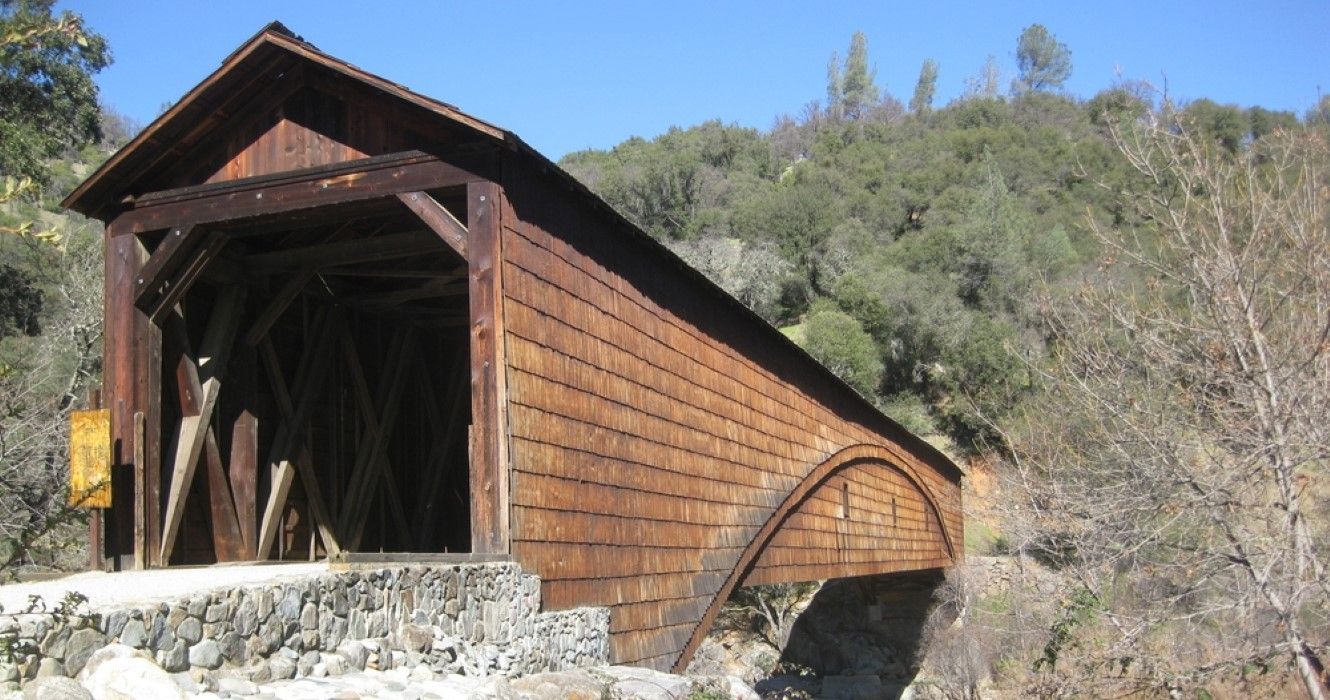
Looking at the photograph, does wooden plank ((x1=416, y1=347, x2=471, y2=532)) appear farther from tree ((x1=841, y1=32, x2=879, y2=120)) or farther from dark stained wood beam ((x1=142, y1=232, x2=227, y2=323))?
tree ((x1=841, y1=32, x2=879, y2=120))

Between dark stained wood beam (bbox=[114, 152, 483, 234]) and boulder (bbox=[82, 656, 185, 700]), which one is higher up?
dark stained wood beam (bbox=[114, 152, 483, 234])

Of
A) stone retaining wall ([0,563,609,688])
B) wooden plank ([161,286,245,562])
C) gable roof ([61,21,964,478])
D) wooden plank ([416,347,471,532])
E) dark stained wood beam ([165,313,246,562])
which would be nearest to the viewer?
stone retaining wall ([0,563,609,688])

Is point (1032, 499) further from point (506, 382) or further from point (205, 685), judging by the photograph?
point (205, 685)

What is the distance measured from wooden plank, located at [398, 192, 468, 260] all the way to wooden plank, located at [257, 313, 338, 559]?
4294 mm

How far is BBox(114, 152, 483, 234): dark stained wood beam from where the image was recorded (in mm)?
9125

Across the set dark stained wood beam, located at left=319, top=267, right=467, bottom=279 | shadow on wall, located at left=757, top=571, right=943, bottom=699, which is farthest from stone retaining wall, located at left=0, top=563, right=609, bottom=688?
shadow on wall, located at left=757, top=571, right=943, bottom=699

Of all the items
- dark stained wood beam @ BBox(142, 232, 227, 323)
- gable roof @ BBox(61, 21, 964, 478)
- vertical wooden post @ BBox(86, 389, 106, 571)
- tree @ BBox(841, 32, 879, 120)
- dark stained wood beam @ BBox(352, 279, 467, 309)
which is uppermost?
tree @ BBox(841, 32, 879, 120)

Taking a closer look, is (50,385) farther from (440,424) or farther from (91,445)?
(91,445)

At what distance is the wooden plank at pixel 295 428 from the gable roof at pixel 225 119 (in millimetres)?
2919

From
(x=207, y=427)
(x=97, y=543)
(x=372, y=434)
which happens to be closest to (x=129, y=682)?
(x=97, y=543)

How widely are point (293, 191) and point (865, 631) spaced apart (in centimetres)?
2535

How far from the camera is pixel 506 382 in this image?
8617 millimetres

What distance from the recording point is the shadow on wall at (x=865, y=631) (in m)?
30.7

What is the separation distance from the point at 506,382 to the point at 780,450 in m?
7.85
